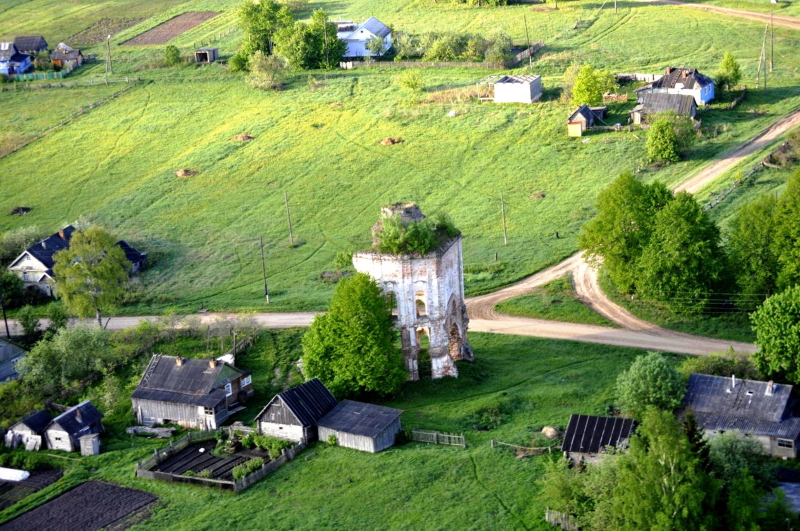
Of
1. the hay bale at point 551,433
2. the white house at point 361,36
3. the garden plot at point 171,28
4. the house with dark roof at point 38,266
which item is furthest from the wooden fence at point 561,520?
the garden plot at point 171,28

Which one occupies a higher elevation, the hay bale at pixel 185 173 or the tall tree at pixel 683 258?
the hay bale at pixel 185 173

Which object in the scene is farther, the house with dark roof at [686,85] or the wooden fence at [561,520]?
the house with dark roof at [686,85]

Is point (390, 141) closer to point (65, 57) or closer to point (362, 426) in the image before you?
point (65, 57)

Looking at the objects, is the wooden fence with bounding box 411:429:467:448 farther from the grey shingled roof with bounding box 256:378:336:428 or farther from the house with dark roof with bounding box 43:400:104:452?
the house with dark roof with bounding box 43:400:104:452

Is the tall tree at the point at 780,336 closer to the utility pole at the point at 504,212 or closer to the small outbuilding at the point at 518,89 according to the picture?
the utility pole at the point at 504,212

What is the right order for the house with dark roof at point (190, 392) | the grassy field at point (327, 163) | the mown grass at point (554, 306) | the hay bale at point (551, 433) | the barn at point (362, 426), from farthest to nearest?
the grassy field at point (327, 163) → the mown grass at point (554, 306) → the house with dark roof at point (190, 392) → the barn at point (362, 426) → the hay bale at point (551, 433)
